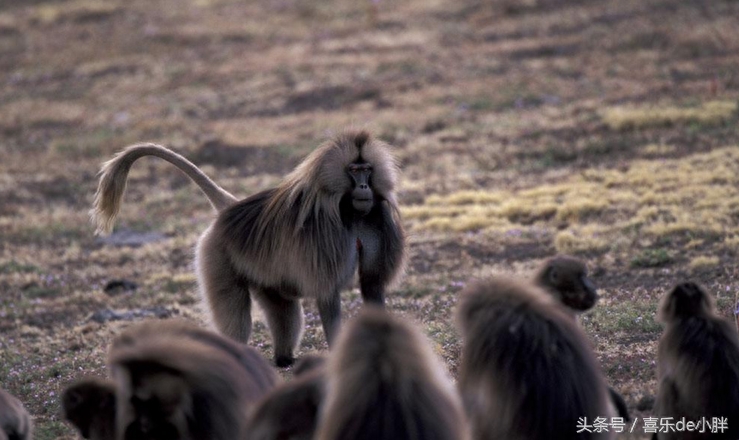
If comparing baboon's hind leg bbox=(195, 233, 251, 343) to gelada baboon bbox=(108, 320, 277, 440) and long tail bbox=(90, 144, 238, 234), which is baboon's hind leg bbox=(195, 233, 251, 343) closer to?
long tail bbox=(90, 144, 238, 234)

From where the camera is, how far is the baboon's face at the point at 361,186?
7113 mm

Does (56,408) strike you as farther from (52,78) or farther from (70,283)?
(52,78)

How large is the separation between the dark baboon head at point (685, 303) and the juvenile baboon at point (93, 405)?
264 centimetres

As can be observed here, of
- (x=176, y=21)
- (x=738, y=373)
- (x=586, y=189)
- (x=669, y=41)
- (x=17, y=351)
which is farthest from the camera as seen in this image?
(x=176, y=21)

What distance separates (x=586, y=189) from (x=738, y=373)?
27.5ft

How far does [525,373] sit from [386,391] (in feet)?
3.25

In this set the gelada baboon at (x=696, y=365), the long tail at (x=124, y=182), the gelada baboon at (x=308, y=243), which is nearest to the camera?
the gelada baboon at (x=696, y=365)

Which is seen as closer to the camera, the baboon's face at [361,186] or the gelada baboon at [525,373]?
the gelada baboon at [525,373]

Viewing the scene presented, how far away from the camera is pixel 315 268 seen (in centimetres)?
729

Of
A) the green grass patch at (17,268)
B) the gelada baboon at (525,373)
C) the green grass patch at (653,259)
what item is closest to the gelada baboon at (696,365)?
the gelada baboon at (525,373)

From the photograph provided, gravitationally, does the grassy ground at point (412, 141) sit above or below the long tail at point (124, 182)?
below

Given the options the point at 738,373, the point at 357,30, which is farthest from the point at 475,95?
the point at 738,373

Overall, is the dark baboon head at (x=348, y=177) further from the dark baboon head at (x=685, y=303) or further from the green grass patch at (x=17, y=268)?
the green grass patch at (x=17, y=268)

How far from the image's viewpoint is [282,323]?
795 cm
